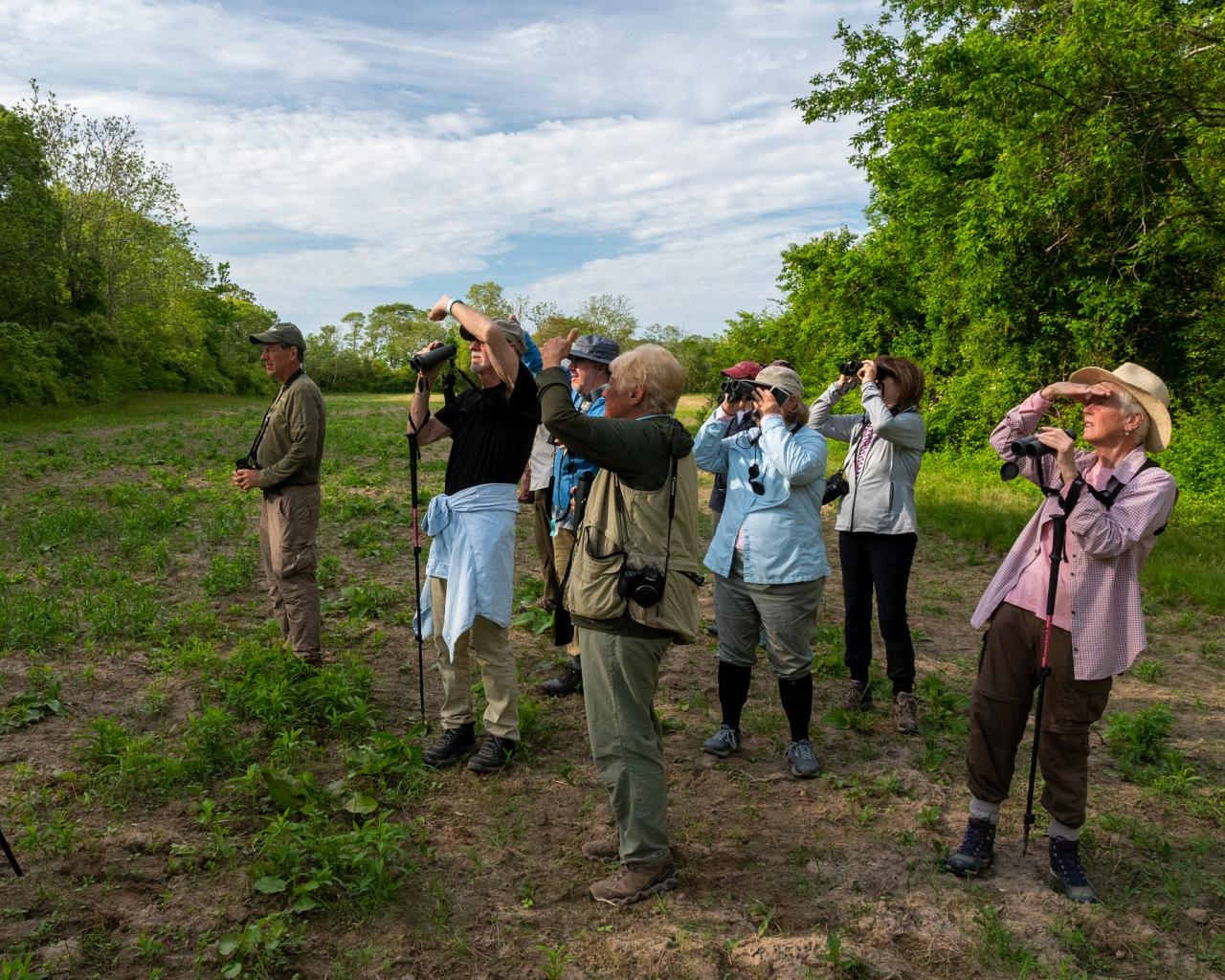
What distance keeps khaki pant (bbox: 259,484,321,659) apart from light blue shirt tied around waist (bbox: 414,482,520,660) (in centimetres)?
152

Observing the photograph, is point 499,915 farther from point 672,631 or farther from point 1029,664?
point 1029,664

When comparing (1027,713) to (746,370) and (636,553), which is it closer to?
(636,553)

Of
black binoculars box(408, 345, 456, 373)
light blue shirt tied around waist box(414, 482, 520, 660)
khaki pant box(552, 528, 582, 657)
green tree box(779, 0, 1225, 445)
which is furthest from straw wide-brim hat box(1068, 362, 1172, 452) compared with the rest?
green tree box(779, 0, 1225, 445)

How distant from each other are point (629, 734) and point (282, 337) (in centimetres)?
395

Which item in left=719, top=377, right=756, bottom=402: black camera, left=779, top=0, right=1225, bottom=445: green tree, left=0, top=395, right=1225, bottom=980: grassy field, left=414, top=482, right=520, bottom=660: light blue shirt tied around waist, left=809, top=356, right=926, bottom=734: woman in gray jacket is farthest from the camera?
left=779, top=0, right=1225, bottom=445: green tree

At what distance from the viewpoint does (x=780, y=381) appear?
15.5 feet

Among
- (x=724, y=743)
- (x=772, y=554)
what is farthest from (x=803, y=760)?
(x=772, y=554)

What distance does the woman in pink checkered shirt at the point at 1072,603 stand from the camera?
11.1ft

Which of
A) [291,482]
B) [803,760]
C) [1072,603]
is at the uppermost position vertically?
[291,482]

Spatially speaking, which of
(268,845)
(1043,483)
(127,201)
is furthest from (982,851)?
(127,201)

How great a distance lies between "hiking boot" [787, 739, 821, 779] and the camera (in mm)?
4645

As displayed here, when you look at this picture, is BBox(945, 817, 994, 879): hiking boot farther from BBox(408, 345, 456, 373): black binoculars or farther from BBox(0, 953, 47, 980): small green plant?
BBox(0, 953, 47, 980): small green plant

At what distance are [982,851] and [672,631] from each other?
5.90 ft

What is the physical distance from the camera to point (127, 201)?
38.0 m
